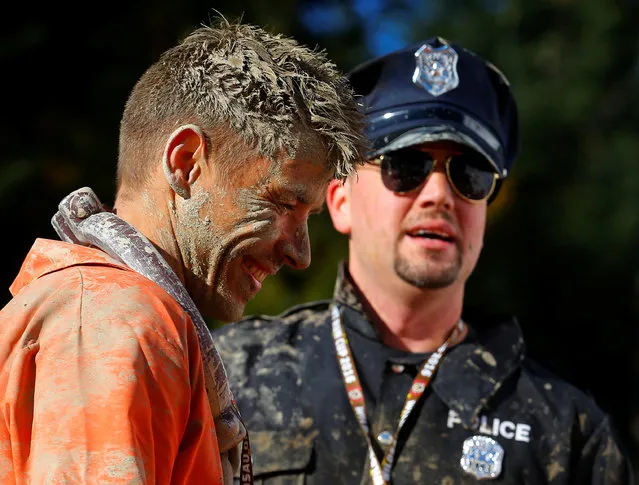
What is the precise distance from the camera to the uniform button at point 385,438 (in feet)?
12.1

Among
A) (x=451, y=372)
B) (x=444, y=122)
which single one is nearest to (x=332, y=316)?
(x=451, y=372)

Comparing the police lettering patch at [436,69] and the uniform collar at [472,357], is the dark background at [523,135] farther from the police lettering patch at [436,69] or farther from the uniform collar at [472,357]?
the police lettering patch at [436,69]

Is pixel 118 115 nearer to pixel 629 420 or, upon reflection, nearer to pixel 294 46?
pixel 294 46

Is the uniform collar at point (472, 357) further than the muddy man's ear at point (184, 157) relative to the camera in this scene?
Yes

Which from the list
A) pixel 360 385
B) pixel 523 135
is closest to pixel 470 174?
pixel 360 385

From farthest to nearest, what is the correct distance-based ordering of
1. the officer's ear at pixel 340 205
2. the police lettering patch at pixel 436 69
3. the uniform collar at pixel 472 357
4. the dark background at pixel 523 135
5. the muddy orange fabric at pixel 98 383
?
the dark background at pixel 523 135
the officer's ear at pixel 340 205
the police lettering patch at pixel 436 69
the uniform collar at pixel 472 357
the muddy orange fabric at pixel 98 383

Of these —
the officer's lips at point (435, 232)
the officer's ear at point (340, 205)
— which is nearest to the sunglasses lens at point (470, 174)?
the officer's lips at point (435, 232)

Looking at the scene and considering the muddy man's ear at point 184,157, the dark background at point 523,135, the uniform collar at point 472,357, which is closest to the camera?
the muddy man's ear at point 184,157

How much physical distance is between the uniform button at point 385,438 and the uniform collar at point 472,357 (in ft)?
0.77

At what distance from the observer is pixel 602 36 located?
16.9 m

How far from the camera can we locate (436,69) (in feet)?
13.4

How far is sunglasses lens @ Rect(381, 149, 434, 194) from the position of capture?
3914mm

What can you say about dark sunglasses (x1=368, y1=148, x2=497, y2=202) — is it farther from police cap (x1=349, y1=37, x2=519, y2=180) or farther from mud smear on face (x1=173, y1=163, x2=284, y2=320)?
mud smear on face (x1=173, y1=163, x2=284, y2=320)

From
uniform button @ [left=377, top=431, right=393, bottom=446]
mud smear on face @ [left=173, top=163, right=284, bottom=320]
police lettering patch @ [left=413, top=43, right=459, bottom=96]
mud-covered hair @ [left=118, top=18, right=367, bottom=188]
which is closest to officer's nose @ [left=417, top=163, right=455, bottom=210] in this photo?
police lettering patch @ [left=413, top=43, right=459, bottom=96]
